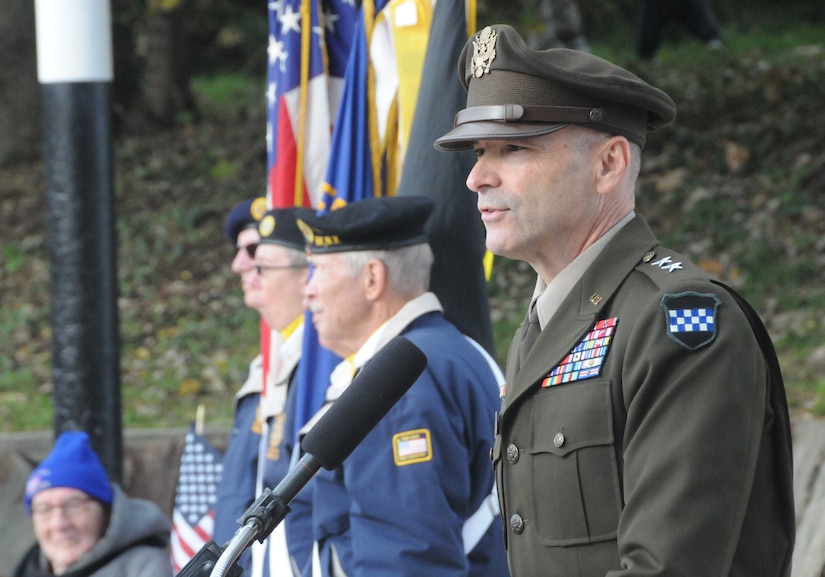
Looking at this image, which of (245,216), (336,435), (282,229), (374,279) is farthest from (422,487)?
(245,216)

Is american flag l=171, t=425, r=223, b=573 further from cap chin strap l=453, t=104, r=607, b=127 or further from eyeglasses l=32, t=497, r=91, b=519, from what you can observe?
cap chin strap l=453, t=104, r=607, b=127

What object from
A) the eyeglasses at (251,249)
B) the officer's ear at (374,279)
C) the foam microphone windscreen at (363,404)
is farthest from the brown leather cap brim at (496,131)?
the eyeglasses at (251,249)

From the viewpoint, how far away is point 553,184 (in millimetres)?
2154

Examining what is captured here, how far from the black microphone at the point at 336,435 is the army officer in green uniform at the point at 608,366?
21 cm

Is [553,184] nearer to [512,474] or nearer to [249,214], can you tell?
[512,474]

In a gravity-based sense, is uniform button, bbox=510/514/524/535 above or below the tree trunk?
below

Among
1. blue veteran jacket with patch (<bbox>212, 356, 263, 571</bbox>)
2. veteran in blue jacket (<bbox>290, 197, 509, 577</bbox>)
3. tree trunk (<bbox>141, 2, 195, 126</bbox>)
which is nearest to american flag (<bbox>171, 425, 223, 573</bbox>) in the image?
blue veteran jacket with patch (<bbox>212, 356, 263, 571</bbox>)

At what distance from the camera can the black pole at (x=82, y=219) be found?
463cm

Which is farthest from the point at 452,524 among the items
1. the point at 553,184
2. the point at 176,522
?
the point at 176,522

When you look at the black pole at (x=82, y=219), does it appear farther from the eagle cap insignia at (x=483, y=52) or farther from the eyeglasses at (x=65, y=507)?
the eagle cap insignia at (x=483, y=52)

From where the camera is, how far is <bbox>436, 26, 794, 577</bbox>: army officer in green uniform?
1.78 meters

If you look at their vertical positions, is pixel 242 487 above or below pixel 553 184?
below

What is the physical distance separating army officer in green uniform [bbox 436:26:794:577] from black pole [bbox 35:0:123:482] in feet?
8.49

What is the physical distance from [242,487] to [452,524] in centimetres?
175
